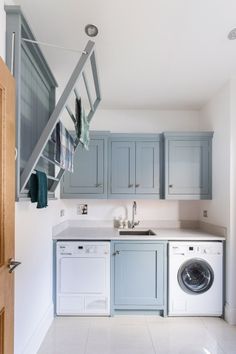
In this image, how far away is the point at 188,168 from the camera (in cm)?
361

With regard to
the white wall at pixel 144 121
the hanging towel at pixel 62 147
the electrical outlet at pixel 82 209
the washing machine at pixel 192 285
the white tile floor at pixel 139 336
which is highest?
the white wall at pixel 144 121

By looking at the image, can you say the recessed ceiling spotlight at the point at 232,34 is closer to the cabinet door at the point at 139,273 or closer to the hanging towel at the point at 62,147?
the hanging towel at the point at 62,147

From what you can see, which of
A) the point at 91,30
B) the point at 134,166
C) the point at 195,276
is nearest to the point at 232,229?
the point at 195,276

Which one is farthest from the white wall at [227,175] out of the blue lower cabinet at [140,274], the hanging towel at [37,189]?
the hanging towel at [37,189]

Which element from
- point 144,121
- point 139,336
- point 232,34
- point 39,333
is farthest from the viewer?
point 144,121

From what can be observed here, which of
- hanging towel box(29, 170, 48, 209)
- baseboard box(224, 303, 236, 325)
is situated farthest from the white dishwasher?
baseboard box(224, 303, 236, 325)

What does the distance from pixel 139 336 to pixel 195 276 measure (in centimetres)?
95

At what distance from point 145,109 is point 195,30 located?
1857mm

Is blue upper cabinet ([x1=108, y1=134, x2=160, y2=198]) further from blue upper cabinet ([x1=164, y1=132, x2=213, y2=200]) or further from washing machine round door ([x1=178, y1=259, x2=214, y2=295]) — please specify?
washing machine round door ([x1=178, y1=259, x2=214, y2=295])

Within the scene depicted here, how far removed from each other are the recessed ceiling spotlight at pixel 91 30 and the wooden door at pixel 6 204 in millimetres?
926

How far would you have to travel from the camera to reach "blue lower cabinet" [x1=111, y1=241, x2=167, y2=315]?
314cm

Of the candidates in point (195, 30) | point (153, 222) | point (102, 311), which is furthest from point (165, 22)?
point (102, 311)

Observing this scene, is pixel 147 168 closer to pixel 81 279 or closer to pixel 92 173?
pixel 92 173

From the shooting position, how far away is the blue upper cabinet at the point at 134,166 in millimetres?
3619
